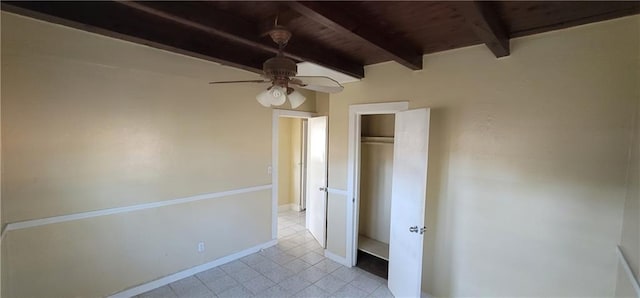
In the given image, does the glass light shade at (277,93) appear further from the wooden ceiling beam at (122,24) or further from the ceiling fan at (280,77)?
the wooden ceiling beam at (122,24)

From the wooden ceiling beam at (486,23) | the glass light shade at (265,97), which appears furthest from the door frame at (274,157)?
the wooden ceiling beam at (486,23)

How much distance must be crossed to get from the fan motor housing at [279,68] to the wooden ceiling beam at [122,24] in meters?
1.16

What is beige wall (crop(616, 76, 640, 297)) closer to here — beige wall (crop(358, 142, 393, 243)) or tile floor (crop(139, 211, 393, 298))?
tile floor (crop(139, 211, 393, 298))

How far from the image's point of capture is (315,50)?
2645mm

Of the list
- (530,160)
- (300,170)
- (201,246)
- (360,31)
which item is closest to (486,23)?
(360,31)

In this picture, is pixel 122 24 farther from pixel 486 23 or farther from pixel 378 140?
pixel 378 140

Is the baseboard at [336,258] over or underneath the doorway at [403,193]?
underneath

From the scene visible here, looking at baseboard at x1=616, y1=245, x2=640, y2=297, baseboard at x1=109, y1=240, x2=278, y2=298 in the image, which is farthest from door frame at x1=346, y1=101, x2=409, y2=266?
baseboard at x1=616, y1=245, x2=640, y2=297

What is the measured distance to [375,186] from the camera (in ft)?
13.5

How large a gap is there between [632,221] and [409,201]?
4.75ft

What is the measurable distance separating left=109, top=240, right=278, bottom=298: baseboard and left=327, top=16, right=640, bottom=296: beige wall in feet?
7.50

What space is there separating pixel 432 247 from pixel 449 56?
192 cm

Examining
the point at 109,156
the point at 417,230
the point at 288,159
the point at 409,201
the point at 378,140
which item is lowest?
the point at 417,230

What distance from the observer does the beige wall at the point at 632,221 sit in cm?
157
